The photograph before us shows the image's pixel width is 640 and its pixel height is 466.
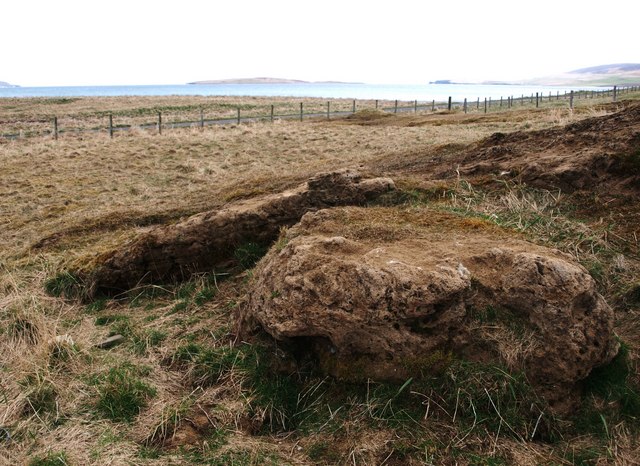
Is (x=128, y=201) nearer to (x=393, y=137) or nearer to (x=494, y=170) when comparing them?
(x=494, y=170)

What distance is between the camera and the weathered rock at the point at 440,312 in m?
4.00

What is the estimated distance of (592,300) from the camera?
4.13m

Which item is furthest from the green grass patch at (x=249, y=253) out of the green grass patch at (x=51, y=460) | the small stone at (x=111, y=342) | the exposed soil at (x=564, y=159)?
the green grass patch at (x=51, y=460)

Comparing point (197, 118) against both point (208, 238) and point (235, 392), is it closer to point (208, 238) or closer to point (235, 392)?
point (208, 238)

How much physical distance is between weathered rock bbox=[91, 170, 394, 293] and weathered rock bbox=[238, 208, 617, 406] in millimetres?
2333

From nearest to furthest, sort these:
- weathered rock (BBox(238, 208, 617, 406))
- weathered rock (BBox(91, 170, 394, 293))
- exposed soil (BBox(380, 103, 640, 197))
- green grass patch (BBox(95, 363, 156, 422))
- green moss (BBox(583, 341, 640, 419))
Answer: green moss (BBox(583, 341, 640, 419)) < weathered rock (BBox(238, 208, 617, 406)) < green grass patch (BBox(95, 363, 156, 422)) < exposed soil (BBox(380, 103, 640, 197)) < weathered rock (BBox(91, 170, 394, 293))

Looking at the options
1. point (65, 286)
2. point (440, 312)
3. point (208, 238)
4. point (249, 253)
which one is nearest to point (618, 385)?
point (440, 312)

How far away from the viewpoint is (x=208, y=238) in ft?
23.0

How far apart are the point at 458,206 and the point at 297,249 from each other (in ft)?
8.72

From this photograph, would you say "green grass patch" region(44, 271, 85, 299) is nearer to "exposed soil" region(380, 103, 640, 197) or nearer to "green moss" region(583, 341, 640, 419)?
"exposed soil" region(380, 103, 640, 197)

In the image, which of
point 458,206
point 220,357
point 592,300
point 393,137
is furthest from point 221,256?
point 393,137

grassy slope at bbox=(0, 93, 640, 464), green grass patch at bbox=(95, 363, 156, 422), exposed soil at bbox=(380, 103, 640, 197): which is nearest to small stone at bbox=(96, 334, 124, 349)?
grassy slope at bbox=(0, 93, 640, 464)

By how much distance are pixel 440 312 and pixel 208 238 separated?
371cm

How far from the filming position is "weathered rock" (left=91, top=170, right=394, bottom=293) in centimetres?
696
